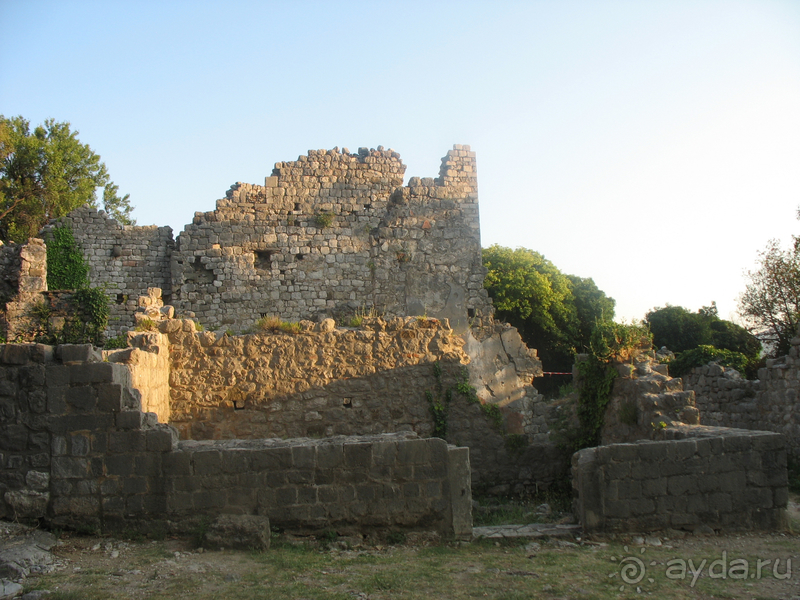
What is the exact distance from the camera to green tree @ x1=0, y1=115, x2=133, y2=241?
2530cm

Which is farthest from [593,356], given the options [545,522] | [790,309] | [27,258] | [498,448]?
[790,309]

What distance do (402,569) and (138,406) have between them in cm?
272

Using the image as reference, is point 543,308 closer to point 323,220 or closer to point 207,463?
point 323,220

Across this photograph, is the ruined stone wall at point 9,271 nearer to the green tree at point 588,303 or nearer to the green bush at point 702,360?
the green bush at point 702,360

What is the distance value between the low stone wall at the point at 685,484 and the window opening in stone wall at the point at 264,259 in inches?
527

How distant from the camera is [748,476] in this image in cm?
601

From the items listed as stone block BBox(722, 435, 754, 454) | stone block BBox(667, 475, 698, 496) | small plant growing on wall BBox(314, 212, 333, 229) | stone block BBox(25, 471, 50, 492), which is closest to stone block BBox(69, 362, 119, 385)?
stone block BBox(25, 471, 50, 492)

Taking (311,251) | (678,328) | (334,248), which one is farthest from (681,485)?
(678,328)

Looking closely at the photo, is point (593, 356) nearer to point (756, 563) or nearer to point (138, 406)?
point (756, 563)

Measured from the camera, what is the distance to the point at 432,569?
476 cm

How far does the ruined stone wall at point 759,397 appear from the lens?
10.6 metres

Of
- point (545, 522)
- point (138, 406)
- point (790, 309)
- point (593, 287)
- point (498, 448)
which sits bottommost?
point (545, 522)

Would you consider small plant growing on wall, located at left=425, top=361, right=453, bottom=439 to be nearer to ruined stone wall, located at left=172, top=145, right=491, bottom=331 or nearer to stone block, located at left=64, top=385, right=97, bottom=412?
stone block, located at left=64, top=385, right=97, bottom=412

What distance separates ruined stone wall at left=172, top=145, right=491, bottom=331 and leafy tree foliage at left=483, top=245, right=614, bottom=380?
27.3 feet
